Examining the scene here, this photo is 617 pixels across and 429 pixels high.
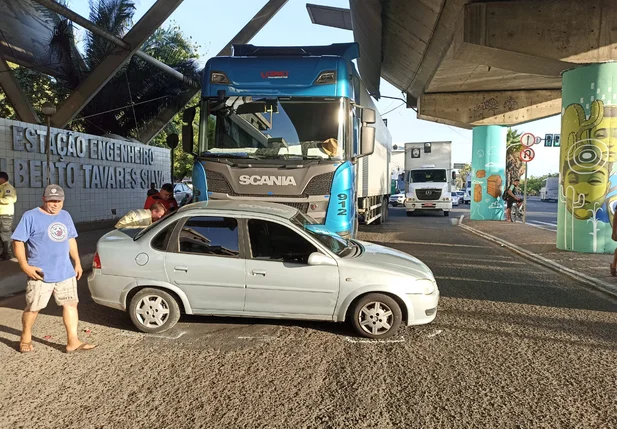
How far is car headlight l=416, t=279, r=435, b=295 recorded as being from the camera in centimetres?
505

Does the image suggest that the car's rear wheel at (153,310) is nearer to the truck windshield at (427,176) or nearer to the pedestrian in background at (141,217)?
the pedestrian in background at (141,217)

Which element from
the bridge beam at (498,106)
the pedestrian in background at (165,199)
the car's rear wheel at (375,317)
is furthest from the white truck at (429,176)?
the car's rear wheel at (375,317)

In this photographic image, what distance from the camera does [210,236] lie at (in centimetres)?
528

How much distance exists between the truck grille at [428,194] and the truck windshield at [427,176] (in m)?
0.60

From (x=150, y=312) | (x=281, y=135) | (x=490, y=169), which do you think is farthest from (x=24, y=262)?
(x=490, y=169)

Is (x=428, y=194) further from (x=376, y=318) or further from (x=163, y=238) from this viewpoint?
(x=163, y=238)

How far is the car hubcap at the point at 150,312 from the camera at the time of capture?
518cm

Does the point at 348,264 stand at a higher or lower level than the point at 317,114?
lower

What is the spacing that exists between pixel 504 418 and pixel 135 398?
2.78m

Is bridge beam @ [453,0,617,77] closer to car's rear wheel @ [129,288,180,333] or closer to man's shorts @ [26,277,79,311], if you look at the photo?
car's rear wheel @ [129,288,180,333]

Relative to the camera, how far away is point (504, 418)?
3375mm

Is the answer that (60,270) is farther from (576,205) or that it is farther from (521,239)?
(521,239)

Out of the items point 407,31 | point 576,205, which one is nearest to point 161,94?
point 407,31

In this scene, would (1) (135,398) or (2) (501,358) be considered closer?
(1) (135,398)
